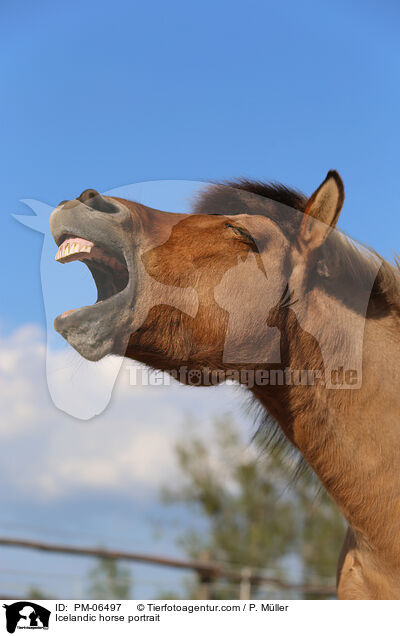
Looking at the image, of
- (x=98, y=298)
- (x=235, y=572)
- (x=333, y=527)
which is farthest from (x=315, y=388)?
(x=333, y=527)

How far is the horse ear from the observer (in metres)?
2.33

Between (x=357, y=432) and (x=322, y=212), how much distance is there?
0.93 meters

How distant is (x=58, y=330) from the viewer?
7.09 ft

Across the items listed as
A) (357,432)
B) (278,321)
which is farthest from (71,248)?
(357,432)

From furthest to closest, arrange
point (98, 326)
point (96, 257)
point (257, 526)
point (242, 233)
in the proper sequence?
point (257, 526), point (242, 233), point (96, 257), point (98, 326)

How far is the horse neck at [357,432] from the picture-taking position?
234 centimetres

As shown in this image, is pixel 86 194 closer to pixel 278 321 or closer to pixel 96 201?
pixel 96 201

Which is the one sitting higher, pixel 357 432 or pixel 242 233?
pixel 242 233

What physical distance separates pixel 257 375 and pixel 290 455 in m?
0.58

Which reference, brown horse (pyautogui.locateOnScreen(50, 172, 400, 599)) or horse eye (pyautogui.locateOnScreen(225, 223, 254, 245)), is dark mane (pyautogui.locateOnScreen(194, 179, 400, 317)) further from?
horse eye (pyautogui.locateOnScreen(225, 223, 254, 245))

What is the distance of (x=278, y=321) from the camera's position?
7.96ft

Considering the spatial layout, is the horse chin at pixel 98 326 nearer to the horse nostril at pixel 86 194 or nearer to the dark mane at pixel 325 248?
the horse nostril at pixel 86 194

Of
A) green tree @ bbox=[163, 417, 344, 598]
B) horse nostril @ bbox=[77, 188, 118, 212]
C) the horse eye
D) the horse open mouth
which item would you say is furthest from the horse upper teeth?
green tree @ bbox=[163, 417, 344, 598]
